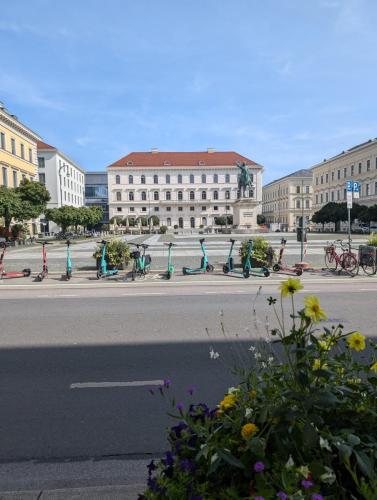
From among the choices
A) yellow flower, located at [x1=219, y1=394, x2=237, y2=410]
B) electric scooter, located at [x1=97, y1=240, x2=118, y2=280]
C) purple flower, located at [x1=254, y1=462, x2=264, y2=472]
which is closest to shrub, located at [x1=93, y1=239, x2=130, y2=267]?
electric scooter, located at [x1=97, y1=240, x2=118, y2=280]

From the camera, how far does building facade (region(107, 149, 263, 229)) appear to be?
352 feet

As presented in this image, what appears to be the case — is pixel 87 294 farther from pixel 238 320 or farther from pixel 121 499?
pixel 121 499

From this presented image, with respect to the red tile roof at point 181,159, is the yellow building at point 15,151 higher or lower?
lower

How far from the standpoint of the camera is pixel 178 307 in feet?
27.6

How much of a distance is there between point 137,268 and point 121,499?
11089mm

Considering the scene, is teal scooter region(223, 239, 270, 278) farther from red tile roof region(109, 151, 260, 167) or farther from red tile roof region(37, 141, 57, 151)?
red tile roof region(109, 151, 260, 167)

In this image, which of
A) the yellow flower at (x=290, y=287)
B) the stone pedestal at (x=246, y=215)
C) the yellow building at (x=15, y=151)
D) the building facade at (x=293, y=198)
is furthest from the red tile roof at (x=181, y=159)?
the yellow flower at (x=290, y=287)

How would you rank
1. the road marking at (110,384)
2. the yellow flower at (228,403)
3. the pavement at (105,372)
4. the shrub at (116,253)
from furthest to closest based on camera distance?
1. the shrub at (116,253)
2. the road marking at (110,384)
3. the pavement at (105,372)
4. the yellow flower at (228,403)

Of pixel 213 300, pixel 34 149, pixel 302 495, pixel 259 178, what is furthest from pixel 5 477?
pixel 259 178

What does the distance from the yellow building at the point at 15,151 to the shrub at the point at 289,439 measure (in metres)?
49.5

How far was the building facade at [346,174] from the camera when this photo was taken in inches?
3000

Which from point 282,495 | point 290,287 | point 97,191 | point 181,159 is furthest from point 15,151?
point 97,191

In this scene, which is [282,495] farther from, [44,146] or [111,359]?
[44,146]

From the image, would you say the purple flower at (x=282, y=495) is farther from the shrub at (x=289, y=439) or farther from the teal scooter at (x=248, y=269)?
the teal scooter at (x=248, y=269)
